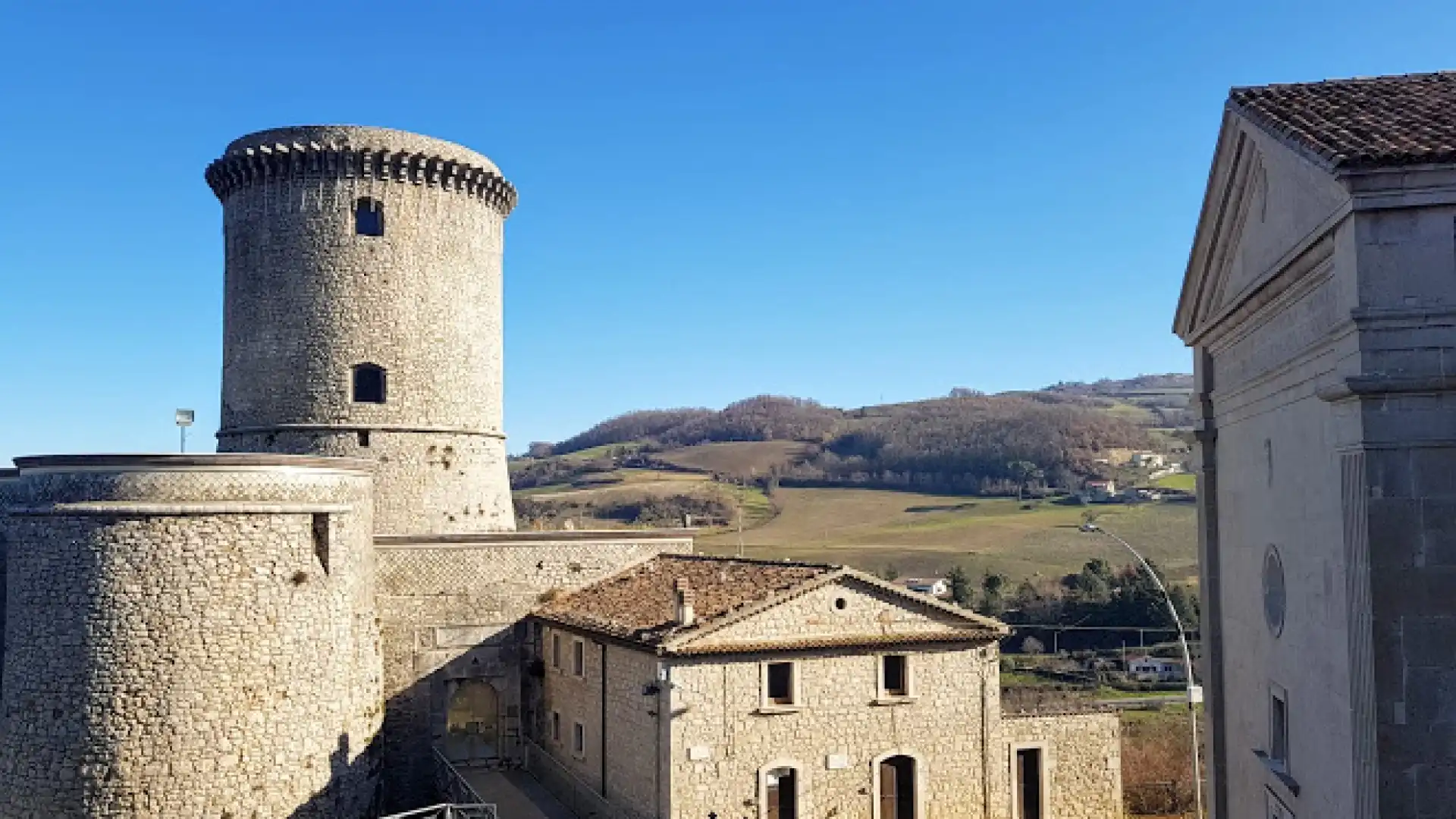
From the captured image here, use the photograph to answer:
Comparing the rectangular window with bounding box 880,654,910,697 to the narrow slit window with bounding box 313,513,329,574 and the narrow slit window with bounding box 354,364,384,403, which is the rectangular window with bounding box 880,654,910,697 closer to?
the narrow slit window with bounding box 313,513,329,574

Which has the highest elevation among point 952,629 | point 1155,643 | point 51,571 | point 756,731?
point 51,571

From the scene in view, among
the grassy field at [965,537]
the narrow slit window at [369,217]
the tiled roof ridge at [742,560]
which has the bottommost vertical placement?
the grassy field at [965,537]

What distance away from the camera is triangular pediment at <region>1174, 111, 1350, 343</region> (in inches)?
414

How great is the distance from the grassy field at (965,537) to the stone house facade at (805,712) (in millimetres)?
41800

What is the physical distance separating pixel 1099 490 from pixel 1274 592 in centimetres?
8535

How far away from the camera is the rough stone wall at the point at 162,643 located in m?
19.6

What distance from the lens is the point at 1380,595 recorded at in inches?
360

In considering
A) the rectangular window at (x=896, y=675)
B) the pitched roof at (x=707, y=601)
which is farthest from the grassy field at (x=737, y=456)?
the rectangular window at (x=896, y=675)

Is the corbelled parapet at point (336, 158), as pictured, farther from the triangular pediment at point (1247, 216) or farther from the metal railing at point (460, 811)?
the triangular pediment at point (1247, 216)

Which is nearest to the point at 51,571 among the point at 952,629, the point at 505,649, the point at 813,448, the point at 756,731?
the point at 505,649

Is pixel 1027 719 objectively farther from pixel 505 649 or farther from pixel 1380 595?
pixel 1380 595

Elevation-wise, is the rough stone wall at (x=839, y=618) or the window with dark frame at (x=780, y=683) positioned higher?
the rough stone wall at (x=839, y=618)

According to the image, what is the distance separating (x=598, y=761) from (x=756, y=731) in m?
4.08

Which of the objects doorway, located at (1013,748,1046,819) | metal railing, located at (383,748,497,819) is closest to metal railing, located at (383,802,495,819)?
metal railing, located at (383,748,497,819)
